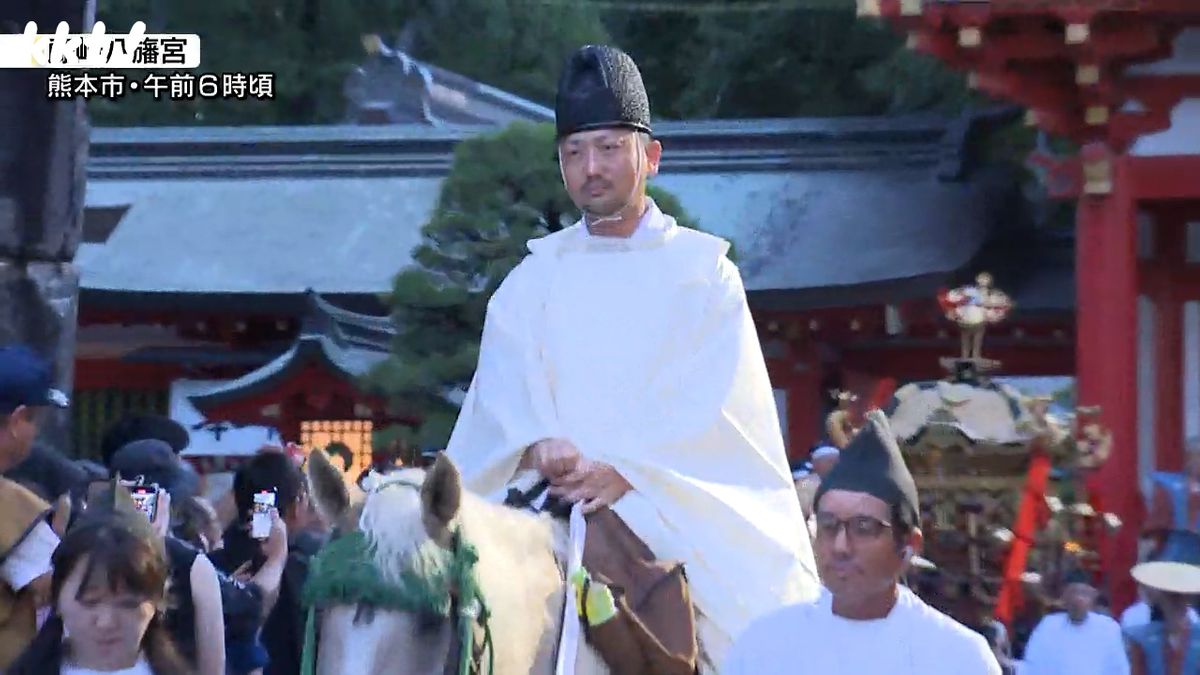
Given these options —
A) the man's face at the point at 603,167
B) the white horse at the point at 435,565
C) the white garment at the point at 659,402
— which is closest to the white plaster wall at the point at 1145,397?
the white garment at the point at 659,402

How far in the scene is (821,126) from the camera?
17156 millimetres

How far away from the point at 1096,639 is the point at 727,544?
4881 millimetres

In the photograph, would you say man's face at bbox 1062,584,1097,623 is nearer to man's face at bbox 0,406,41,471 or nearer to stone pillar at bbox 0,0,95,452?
stone pillar at bbox 0,0,95,452

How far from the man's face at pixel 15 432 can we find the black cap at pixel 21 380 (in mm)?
22

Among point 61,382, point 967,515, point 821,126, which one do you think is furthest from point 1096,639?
point 821,126

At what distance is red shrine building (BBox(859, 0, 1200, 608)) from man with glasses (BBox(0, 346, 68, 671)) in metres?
6.96

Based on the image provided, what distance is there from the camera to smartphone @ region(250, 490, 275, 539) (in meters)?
5.71

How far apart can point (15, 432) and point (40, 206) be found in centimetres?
186

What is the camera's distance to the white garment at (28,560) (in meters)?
4.75

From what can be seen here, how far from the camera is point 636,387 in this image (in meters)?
4.89

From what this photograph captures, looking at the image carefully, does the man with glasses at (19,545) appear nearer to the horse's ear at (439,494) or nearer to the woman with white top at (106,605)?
the woman with white top at (106,605)

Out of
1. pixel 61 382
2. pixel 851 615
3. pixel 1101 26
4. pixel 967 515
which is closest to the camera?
pixel 851 615

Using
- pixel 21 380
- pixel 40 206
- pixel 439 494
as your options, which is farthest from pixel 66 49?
pixel 439 494

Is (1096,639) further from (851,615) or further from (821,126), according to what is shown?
(821,126)
